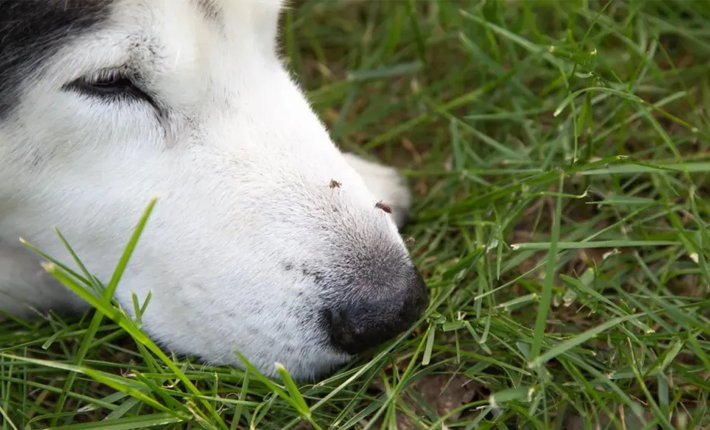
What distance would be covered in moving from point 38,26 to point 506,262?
64.3 inches

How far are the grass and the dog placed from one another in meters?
0.15

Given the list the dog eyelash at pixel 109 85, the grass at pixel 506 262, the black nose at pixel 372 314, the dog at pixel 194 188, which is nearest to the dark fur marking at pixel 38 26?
the dog at pixel 194 188

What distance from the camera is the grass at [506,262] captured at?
2244 mm

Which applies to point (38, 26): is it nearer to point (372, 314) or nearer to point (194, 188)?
point (194, 188)

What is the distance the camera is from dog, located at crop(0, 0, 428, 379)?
2.17 m

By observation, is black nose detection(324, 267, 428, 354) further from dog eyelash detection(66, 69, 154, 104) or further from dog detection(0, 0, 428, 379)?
dog eyelash detection(66, 69, 154, 104)

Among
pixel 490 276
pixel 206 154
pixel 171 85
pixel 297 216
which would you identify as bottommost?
pixel 490 276

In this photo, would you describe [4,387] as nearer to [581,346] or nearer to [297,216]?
[297,216]

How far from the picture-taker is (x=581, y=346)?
7.98ft

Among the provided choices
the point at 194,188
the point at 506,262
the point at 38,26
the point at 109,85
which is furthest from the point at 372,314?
the point at 38,26

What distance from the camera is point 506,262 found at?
2709 millimetres

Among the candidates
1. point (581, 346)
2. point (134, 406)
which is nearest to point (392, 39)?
point (581, 346)

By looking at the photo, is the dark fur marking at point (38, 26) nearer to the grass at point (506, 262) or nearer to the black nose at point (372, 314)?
the grass at point (506, 262)

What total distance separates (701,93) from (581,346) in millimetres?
1625
